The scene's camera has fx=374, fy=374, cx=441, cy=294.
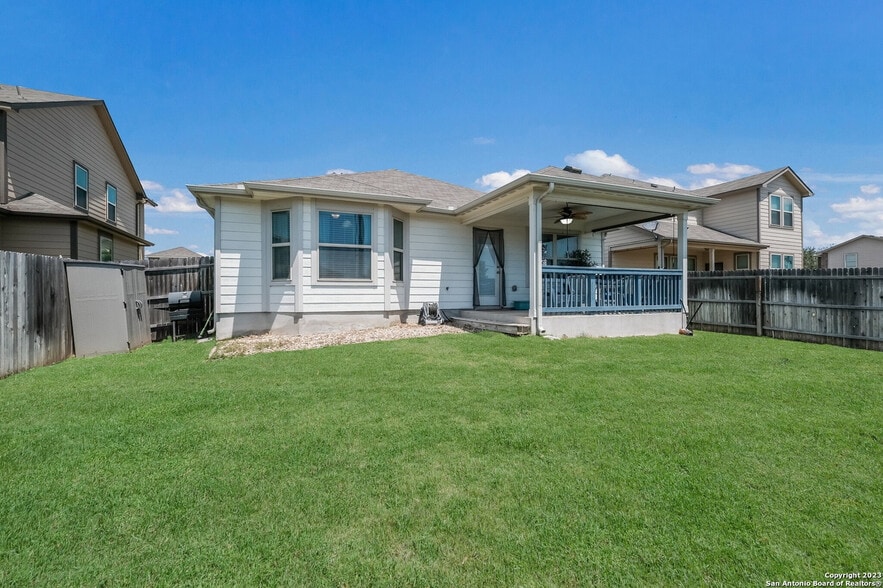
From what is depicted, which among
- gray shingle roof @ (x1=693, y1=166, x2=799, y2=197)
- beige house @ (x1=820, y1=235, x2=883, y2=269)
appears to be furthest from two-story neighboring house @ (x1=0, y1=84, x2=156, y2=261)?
beige house @ (x1=820, y1=235, x2=883, y2=269)

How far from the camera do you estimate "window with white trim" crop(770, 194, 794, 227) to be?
53.7 feet

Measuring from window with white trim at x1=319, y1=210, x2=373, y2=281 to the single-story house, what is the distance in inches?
0.9

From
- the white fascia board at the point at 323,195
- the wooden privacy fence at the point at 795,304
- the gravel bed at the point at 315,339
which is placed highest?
the white fascia board at the point at 323,195

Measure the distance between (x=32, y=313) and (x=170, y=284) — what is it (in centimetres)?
Answer: 319

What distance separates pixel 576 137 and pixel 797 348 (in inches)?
313

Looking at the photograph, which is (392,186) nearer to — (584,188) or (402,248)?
(402,248)

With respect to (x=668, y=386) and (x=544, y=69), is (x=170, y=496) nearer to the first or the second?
(x=668, y=386)

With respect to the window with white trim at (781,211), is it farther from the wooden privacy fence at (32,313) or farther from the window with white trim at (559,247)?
the wooden privacy fence at (32,313)

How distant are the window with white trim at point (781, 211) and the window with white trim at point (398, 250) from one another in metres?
17.1

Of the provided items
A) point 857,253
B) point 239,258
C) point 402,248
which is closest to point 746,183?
point 857,253

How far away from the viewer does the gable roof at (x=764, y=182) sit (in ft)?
52.3

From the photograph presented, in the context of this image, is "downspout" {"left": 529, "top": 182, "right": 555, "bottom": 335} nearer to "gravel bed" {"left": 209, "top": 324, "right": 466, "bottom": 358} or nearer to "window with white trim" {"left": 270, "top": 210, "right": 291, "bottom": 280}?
"gravel bed" {"left": 209, "top": 324, "right": 466, "bottom": 358}

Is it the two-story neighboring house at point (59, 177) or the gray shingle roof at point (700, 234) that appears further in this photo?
the gray shingle roof at point (700, 234)

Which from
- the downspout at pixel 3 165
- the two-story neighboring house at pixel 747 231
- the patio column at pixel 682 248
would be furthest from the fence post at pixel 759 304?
the downspout at pixel 3 165
